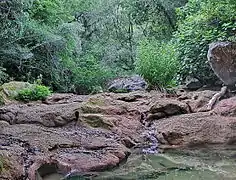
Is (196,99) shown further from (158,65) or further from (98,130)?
(98,130)

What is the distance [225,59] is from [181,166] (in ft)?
14.7

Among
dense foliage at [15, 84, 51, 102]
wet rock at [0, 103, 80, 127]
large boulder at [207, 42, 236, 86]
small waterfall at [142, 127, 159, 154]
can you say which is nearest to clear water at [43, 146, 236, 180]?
small waterfall at [142, 127, 159, 154]

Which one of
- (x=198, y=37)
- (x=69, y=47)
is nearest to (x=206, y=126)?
(x=198, y=37)

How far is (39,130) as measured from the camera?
20.0 feet

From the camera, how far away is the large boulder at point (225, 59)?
8.88 m

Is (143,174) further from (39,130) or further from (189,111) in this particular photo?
(189,111)

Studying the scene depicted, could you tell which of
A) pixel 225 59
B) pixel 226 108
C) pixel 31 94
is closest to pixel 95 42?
pixel 31 94

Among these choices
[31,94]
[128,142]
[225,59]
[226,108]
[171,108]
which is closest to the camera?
[128,142]

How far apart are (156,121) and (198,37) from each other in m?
3.73

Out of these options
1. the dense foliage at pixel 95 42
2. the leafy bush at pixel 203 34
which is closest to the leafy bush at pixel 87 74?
the dense foliage at pixel 95 42

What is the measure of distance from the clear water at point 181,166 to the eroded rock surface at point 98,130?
0.24 m

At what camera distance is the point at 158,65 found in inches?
416

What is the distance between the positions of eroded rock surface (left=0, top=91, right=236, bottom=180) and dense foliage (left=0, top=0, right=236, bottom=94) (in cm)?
201

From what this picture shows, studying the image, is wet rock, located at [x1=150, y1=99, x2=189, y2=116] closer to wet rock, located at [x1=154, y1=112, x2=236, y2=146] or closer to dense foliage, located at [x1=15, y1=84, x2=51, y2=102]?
wet rock, located at [x1=154, y1=112, x2=236, y2=146]
